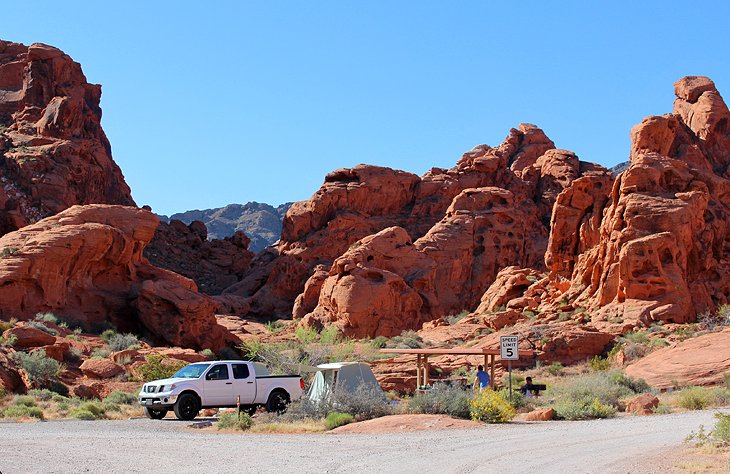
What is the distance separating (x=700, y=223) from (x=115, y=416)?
27468mm

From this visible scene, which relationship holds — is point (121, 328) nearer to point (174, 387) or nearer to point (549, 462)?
point (174, 387)

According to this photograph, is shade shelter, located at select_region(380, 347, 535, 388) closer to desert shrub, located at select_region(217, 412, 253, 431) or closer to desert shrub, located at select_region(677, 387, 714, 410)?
desert shrub, located at select_region(677, 387, 714, 410)

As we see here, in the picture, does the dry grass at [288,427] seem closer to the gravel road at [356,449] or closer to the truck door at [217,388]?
the gravel road at [356,449]

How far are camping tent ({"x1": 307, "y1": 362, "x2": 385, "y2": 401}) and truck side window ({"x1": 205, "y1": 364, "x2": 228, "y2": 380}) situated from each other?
2221mm

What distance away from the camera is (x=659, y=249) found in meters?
39.0

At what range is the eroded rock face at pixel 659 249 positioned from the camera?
1532 inches

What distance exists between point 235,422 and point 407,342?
23.9 m

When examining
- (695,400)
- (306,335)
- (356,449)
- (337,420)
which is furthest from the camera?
(306,335)

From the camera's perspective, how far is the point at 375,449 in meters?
14.9

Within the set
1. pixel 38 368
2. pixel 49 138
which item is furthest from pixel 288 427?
pixel 49 138

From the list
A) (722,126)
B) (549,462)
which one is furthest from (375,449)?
(722,126)

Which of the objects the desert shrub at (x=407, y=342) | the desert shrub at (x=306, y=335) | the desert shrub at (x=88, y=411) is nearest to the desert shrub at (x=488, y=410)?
the desert shrub at (x=88, y=411)

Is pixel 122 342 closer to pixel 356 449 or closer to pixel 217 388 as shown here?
pixel 217 388

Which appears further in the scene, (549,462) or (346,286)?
(346,286)
